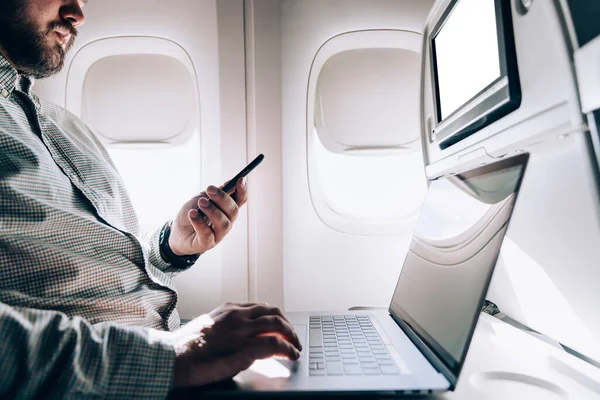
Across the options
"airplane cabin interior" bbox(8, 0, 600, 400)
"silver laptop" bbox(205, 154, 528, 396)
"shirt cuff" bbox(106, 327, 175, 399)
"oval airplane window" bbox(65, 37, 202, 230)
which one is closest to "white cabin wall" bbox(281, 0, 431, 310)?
"airplane cabin interior" bbox(8, 0, 600, 400)

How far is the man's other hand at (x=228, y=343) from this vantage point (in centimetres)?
49

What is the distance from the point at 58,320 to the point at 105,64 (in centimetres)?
109

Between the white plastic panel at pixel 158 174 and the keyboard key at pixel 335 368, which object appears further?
the white plastic panel at pixel 158 174

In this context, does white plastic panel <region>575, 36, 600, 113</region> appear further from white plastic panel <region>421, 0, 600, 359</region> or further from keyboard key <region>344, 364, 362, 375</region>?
keyboard key <region>344, 364, 362, 375</region>

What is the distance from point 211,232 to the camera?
918 mm

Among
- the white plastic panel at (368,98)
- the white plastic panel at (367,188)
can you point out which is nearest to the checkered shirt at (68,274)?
the white plastic panel at (367,188)

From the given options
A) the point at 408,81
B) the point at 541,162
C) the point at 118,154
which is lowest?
the point at 541,162

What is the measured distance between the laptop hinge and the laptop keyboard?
6 cm

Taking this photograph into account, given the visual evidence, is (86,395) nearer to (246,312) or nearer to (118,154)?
(246,312)

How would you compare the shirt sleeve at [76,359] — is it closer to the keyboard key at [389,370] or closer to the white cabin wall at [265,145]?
the keyboard key at [389,370]

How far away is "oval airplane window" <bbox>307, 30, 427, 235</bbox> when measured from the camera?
1.24 meters

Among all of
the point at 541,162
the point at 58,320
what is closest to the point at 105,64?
the point at 58,320

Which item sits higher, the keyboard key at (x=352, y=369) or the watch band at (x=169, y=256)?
the watch band at (x=169, y=256)

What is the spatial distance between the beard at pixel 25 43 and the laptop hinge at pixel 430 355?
101 cm
